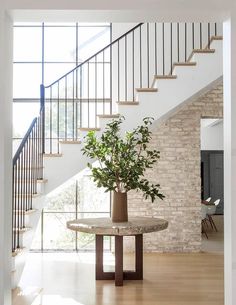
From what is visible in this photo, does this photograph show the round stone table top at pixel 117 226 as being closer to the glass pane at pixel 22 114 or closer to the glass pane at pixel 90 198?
the glass pane at pixel 90 198

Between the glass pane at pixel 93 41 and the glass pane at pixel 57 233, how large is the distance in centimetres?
304

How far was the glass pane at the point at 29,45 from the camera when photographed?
8312 mm

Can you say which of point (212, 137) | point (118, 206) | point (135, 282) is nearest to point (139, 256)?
point (135, 282)

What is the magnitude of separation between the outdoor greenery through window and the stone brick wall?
1.03 m

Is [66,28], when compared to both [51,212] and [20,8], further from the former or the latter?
[20,8]

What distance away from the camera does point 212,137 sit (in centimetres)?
1365

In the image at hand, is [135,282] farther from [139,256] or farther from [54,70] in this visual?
[54,70]

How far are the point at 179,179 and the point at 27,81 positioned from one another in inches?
132

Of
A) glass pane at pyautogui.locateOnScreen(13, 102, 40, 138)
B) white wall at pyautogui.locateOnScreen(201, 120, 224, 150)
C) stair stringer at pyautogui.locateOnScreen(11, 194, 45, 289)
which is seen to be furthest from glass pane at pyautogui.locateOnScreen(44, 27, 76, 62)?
white wall at pyautogui.locateOnScreen(201, 120, 224, 150)
